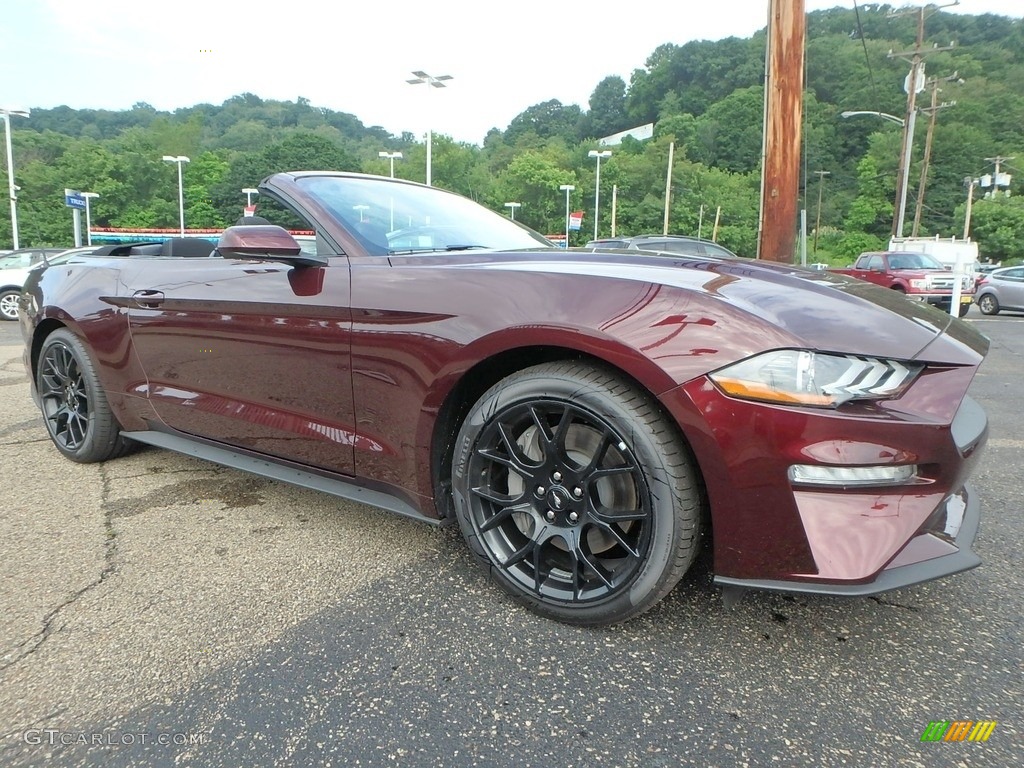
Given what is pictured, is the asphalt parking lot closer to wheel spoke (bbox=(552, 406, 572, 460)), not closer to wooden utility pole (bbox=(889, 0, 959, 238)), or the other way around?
wheel spoke (bbox=(552, 406, 572, 460))

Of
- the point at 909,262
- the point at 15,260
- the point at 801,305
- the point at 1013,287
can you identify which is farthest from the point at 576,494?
the point at 1013,287

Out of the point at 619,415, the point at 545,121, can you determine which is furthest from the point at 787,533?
the point at 545,121

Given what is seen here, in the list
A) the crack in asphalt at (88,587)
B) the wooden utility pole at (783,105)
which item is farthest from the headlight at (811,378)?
the wooden utility pole at (783,105)

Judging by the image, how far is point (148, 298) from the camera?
9.83ft

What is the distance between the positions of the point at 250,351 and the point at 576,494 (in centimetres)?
141

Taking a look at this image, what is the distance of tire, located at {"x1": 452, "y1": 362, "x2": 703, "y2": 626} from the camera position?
178cm

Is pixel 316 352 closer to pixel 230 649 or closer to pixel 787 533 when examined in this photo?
pixel 230 649

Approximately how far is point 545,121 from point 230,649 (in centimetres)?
11331

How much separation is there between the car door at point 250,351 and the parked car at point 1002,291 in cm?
1875

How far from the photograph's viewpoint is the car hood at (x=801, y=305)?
1.69 m

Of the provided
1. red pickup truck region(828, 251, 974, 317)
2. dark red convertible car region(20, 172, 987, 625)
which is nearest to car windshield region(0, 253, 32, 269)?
dark red convertible car region(20, 172, 987, 625)

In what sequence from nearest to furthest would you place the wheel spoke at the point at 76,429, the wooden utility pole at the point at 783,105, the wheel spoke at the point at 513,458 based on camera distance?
the wheel spoke at the point at 513,458, the wheel spoke at the point at 76,429, the wooden utility pole at the point at 783,105

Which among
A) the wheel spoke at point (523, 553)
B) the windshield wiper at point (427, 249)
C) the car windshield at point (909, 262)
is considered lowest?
the wheel spoke at point (523, 553)

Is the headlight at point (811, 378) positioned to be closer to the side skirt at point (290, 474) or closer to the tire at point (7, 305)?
the side skirt at point (290, 474)
